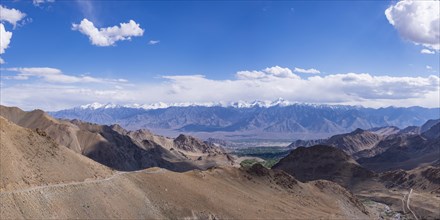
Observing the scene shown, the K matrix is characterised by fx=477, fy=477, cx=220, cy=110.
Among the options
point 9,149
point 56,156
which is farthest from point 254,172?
point 9,149

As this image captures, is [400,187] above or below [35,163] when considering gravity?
below

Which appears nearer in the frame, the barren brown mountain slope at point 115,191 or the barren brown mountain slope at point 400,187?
the barren brown mountain slope at point 115,191

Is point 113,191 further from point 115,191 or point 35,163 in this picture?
point 35,163

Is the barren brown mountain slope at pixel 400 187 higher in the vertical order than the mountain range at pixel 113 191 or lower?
lower

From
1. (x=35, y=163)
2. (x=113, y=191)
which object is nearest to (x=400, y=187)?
(x=113, y=191)

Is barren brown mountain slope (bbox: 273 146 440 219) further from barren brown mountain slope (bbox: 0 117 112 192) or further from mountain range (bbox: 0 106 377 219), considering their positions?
barren brown mountain slope (bbox: 0 117 112 192)

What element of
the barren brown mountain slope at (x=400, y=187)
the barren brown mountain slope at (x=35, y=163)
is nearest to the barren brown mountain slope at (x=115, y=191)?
the barren brown mountain slope at (x=35, y=163)

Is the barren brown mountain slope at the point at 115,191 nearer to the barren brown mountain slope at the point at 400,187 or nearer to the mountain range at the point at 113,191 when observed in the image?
the mountain range at the point at 113,191

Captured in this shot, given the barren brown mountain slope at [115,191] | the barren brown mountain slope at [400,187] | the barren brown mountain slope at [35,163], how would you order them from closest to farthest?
the barren brown mountain slope at [115,191] < the barren brown mountain slope at [35,163] < the barren brown mountain slope at [400,187]

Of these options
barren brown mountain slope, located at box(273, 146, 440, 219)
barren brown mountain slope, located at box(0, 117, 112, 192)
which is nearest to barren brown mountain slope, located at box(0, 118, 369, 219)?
barren brown mountain slope, located at box(0, 117, 112, 192)
